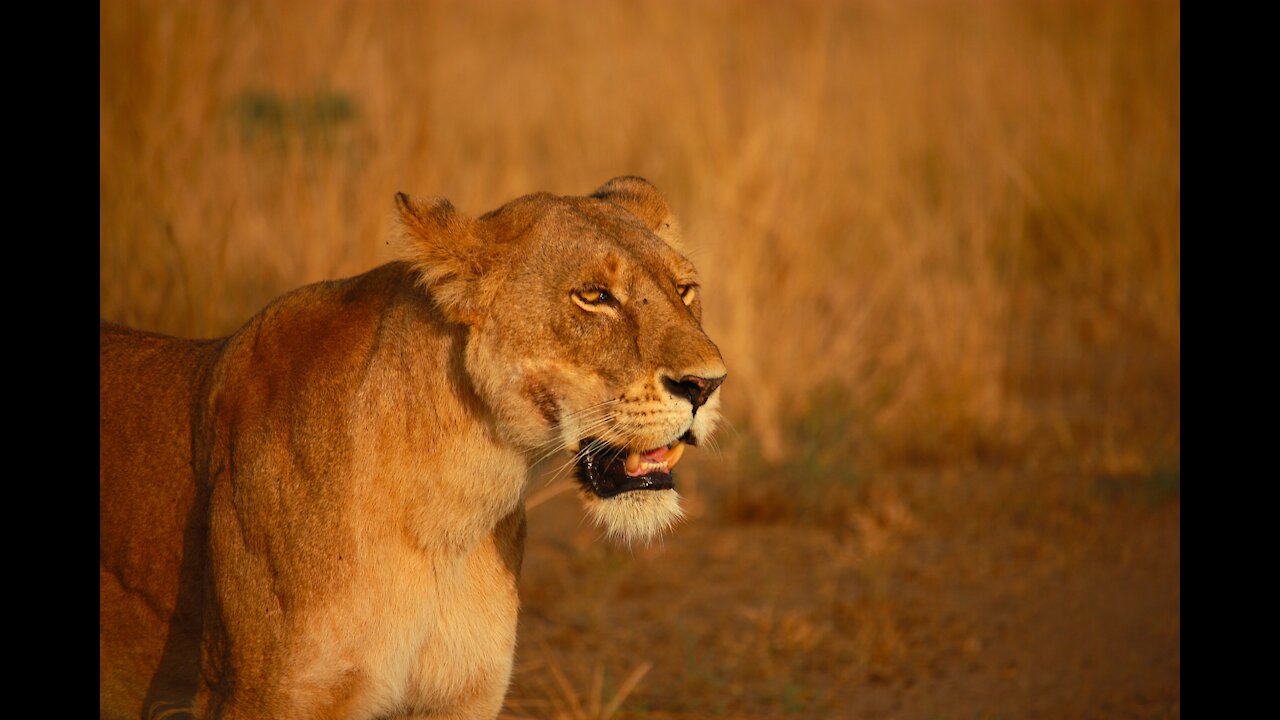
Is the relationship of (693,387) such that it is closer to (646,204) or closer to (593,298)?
(593,298)

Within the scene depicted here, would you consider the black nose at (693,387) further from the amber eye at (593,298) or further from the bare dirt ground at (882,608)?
the bare dirt ground at (882,608)

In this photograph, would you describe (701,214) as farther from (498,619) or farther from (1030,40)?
(1030,40)

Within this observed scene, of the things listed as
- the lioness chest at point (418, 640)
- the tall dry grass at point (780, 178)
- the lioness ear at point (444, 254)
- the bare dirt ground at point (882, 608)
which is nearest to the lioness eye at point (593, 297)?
the lioness ear at point (444, 254)

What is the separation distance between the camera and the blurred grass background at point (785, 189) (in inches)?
222

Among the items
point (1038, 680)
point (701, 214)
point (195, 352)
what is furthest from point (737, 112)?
point (195, 352)

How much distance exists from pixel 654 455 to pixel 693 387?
7.9 inches

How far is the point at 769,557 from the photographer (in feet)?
18.8

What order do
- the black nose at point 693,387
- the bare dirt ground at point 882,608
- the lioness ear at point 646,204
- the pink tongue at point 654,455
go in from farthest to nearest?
the bare dirt ground at point 882,608 < the lioness ear at point 646,204 < the pink tongue at point 654,455 < the black nose at point 693,387

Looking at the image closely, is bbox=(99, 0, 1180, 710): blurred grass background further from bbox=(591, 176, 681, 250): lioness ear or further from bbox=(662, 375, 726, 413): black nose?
A: bbox=(662, 375, 726, 413): black nose

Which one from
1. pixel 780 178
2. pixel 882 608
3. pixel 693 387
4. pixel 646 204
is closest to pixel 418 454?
pixel 693 387

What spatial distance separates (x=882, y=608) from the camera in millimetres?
5109

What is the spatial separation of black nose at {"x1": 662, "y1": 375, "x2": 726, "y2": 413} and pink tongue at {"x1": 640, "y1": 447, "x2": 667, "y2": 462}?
16cm

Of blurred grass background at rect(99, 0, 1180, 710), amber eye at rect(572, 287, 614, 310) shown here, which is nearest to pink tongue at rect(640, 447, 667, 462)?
amber eye at rect(572, 287, 614, 310)

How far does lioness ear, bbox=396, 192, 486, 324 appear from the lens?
3033 millimetres
